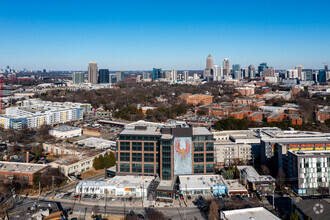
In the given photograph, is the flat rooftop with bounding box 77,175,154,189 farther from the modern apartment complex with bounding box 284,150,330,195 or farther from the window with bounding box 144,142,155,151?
the modern apartment complex with bounding box 284,150,330,195

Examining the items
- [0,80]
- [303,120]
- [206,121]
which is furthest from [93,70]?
[303,120]

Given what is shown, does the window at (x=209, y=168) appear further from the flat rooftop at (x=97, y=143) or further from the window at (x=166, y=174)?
the flat rooftop at (x=97, y=143)

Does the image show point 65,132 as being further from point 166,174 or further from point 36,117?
point 166,174

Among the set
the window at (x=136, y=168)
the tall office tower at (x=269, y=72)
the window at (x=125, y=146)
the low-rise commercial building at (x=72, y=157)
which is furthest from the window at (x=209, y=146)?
the tall office tower at (x=269, y=72)

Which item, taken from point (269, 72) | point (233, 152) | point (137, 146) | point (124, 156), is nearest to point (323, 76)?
point (269, 72)

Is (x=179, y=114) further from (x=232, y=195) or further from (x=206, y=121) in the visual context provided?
(x=232, y=195)

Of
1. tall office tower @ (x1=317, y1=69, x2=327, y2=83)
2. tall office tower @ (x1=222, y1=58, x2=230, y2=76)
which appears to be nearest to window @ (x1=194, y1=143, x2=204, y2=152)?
tall office tower @ (x1=317, y1=69, x2=327, y2=83)
